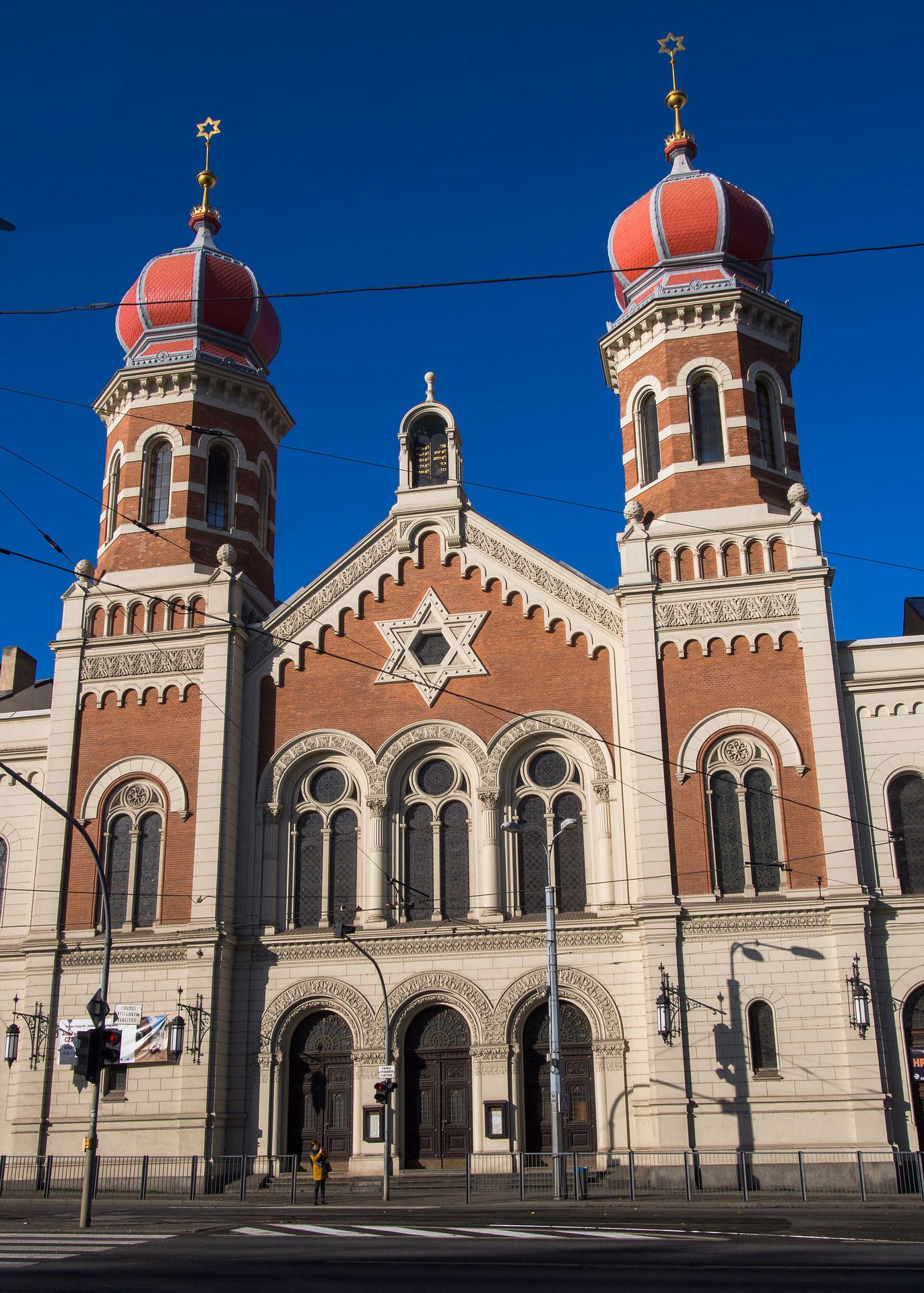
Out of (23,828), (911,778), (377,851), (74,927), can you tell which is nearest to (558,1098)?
(377,851)

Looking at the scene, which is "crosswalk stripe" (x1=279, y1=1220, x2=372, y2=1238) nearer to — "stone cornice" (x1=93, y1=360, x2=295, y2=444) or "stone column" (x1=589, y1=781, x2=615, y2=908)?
"stone column" (x1=589, y1=781, x2=615, y2=908)

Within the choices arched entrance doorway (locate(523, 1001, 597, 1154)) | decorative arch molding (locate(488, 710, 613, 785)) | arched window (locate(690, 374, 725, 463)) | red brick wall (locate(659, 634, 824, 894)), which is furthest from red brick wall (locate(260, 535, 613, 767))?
arched entrance doorway (locate(523, 1001, 597, 1154))

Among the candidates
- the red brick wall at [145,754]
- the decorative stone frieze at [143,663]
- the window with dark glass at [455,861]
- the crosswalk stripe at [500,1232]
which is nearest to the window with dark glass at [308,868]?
the red brick wall at [145,754]

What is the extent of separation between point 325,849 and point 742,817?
10.3m

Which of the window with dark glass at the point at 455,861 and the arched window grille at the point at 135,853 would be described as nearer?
the window with dark glass at the point at 455,861

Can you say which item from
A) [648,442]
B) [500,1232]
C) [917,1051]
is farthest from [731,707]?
[500,1232]

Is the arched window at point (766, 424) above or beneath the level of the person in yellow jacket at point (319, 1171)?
above

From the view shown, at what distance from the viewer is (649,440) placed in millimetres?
35750

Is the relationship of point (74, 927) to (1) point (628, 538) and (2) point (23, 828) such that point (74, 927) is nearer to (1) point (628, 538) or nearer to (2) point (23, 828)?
(2) point (23, 828)

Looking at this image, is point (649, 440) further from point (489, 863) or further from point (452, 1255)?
point (452, 1255)

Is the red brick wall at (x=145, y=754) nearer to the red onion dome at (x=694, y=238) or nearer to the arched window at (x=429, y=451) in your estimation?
the arched window at (x=429, y=451)

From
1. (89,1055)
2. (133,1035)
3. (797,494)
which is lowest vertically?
(89,1055)

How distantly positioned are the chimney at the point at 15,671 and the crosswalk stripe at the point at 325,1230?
26.9 meters

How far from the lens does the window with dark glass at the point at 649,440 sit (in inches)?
1390
